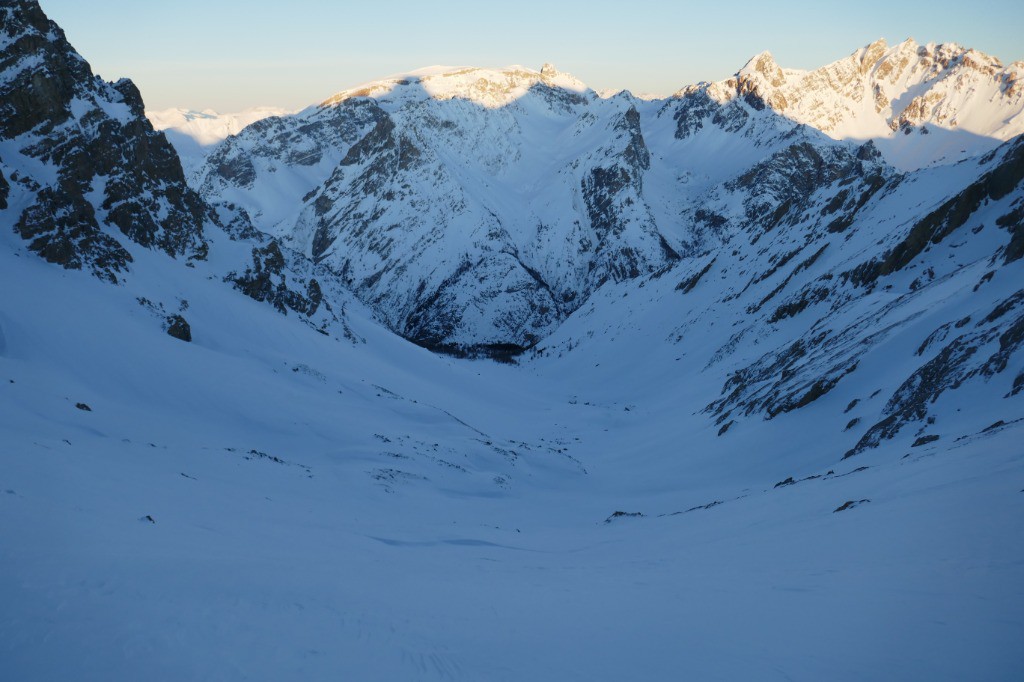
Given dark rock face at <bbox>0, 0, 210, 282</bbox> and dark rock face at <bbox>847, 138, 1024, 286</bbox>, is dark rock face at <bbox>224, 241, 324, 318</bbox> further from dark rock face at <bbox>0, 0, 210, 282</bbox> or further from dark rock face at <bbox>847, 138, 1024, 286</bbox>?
dark rock face at <bbox>847, 138, 1024, 286</bbox>

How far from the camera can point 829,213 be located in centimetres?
6375

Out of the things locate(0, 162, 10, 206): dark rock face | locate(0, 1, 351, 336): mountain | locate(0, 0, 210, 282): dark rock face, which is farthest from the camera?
locate(0, 0, 210, 282): dark rock face

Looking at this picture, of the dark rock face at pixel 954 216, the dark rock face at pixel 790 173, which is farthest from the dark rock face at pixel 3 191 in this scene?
the dark rock face at pixel 790 173

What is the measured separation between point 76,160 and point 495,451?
35717 mm

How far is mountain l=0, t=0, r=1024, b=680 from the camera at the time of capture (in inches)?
356

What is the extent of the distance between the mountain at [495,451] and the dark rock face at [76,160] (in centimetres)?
22

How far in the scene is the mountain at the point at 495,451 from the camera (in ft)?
29.7

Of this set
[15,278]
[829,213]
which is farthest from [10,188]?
[829,213]

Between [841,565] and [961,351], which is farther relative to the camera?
[961,351]

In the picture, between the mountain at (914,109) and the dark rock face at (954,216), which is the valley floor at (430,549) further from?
the mountain at (914,109)

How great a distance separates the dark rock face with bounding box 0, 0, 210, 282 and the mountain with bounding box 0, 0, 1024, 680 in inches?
8.7

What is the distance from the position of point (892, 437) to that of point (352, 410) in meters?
25.0

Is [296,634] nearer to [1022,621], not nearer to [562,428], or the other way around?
[1022,621]


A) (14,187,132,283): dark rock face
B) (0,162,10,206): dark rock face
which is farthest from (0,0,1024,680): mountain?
(0,162,10,206): dark rock face
